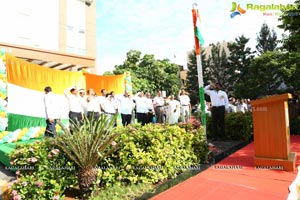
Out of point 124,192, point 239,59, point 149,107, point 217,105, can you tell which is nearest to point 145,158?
point 124,192

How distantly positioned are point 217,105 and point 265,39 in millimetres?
30779

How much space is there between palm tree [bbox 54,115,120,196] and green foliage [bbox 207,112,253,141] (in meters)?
4.97

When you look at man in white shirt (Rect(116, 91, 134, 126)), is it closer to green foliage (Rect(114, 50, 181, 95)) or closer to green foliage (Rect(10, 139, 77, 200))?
green foliage (Rect(10, 139, 77, 200))

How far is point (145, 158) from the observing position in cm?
368

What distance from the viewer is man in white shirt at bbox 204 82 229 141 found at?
23.5 feet

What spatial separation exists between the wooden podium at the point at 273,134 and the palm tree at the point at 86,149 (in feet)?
8.92

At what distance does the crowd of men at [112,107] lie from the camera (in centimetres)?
636

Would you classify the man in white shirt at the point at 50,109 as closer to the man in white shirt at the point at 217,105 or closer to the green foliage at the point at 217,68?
the man in white shirt at the point at 217,105

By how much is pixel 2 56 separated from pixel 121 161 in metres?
4.98

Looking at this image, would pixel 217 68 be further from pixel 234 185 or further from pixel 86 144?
pixel 86 144

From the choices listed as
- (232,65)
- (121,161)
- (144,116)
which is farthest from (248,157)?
(232,65)

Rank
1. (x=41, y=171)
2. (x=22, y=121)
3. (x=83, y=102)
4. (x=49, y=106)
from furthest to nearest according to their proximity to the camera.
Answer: (x=83, y=102) → (x=22, y=121) → (x=49, y=106) → (x=41, y=171)

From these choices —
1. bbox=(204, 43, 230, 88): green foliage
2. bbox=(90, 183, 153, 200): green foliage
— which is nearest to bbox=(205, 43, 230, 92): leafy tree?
bbox=(204, 43, 230, 88): green foliage

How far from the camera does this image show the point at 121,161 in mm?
3711
